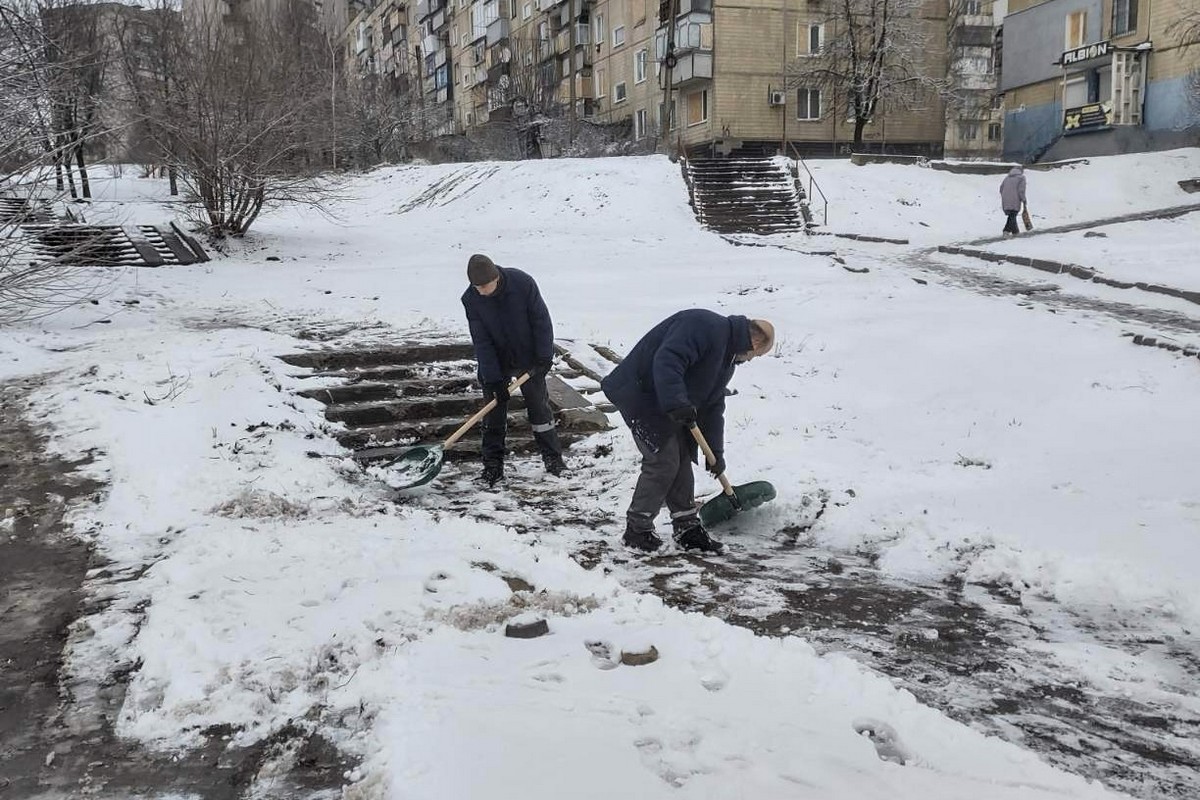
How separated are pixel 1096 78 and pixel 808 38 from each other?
9760mm

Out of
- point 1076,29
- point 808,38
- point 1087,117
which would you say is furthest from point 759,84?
point 1087,117

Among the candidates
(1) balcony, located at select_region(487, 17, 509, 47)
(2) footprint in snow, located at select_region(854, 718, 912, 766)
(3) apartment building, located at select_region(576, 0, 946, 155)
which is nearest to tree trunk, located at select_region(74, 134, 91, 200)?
(2) footprint in snow, located at select_region(854, 718, 912, 766)

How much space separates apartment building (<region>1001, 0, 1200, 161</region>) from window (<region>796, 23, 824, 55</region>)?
7.07 meters

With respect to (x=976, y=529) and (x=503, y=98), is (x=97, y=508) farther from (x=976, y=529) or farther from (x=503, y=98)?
(x=503, y=98)

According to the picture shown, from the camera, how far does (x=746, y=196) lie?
21.9m

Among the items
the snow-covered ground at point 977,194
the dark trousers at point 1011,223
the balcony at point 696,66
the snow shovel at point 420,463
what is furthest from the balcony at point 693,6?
the snow shovel at point 420,463

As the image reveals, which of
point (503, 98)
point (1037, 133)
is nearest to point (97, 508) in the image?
point (1037, 133)

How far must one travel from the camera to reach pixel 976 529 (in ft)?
15.9

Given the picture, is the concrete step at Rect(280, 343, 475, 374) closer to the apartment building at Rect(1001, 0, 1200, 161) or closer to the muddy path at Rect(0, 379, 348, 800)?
the muddy path at Rect(0, 379, 348, 800)

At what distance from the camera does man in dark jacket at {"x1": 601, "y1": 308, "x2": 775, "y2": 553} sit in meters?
4.54

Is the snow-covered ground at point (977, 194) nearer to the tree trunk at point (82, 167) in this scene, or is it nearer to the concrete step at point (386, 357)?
the concrete step at point (386, 357)

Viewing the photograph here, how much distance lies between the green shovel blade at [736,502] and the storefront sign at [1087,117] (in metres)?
28.0

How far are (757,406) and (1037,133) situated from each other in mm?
29008

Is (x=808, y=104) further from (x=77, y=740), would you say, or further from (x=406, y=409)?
(x=77, y=740)
